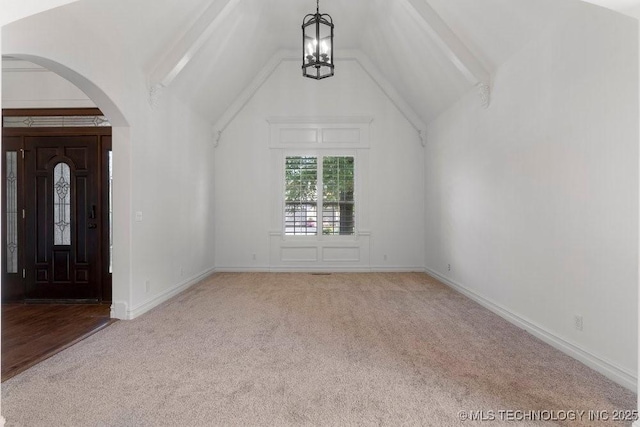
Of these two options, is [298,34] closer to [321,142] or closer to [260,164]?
[321,142]

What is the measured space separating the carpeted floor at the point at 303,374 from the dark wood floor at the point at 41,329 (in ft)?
0.55

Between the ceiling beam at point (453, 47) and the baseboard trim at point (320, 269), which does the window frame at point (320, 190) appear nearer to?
the baseboard trim at point (320, 269)

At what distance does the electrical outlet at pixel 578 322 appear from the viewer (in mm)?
2834

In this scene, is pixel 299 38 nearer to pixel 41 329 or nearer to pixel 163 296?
pixel 163 296

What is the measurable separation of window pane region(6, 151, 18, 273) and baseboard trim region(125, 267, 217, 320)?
6.38 ft

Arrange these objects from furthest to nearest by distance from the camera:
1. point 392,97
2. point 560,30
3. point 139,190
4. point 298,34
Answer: point 392,97, point 298,34, point 139,190, point 560,30

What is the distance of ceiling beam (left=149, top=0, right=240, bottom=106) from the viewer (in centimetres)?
412

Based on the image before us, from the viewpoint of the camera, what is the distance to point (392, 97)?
674 centimetres

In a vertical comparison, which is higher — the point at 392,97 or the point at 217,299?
the point at 392,97

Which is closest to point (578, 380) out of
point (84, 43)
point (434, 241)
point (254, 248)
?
point (434, 241)

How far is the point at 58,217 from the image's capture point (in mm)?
4613

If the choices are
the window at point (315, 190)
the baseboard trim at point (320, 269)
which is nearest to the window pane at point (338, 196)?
the window at point (315, 190)

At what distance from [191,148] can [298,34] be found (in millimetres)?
2718

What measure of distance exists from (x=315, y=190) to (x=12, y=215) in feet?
15.2
